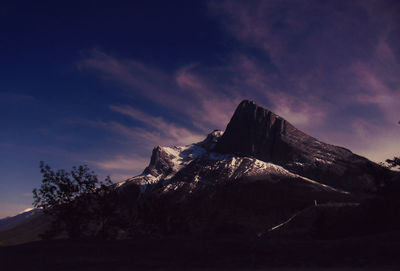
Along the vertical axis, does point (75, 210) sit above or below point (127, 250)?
above

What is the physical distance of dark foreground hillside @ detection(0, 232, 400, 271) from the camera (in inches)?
632

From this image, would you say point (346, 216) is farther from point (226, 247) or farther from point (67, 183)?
point (67, 183)

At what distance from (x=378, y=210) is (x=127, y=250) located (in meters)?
38.5

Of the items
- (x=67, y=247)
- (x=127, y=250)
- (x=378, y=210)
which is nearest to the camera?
(x=127, y=250)

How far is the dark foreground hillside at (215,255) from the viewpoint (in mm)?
16062

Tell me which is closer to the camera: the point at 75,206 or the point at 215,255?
the point at 215,255

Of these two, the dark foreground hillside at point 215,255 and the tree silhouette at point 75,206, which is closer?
the dark foreground hillside at point 215,255

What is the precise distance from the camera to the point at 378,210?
4350 cm

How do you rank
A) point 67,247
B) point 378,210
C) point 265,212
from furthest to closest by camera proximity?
1. point 265,212
2. point 378,210
3. point 67,247

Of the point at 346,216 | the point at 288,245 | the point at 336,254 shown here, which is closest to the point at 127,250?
the point at 288,245

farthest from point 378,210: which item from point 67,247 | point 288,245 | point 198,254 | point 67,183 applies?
point 67,183

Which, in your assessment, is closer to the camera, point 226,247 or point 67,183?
point 226,247

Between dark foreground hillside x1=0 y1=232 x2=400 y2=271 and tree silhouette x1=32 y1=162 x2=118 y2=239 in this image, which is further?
tree silhouette x1=32 y1=162 x2=118 y2=239

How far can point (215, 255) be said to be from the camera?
18531 millimetres
